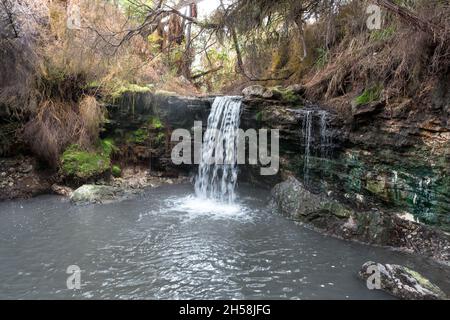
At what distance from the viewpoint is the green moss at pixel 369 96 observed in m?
5.66

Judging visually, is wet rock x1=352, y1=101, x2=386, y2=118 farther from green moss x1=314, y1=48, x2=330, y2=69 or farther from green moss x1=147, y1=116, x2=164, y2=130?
green moss x1=147, y1=116, x2=164, y2=130

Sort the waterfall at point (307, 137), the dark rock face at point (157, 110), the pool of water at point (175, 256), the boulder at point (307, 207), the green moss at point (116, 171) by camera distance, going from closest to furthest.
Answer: the pool of water at point (175, 256), the boulder at point (307, 207), the waterfall at point (307, 137), the green moss at point (116, 171), the dark rock face at point (157, 110)

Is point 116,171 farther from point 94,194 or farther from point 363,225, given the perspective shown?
point 363,225

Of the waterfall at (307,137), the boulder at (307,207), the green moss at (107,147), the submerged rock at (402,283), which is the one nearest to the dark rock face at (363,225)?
the boulder at (307,207)

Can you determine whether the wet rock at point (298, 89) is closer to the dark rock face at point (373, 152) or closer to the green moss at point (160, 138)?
the dark rock face at point (373, 152)

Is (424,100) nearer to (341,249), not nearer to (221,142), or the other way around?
(341,249)

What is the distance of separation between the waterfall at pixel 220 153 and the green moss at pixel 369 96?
2.78 meters

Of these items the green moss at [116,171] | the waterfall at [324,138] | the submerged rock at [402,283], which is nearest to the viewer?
the submerged rock at [402,283]

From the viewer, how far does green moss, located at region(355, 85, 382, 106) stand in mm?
5656

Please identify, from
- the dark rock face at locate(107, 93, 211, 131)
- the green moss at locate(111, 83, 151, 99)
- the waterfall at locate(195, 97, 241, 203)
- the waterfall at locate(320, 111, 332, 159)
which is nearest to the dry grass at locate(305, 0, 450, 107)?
the waterfall at locate(320, 111, 332, 159)

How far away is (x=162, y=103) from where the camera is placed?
883 centimetres

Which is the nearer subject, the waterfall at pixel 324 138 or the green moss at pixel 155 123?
the waterfall at pixel 324 138

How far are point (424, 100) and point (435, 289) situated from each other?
9.24 feet
